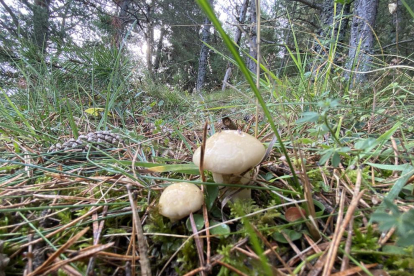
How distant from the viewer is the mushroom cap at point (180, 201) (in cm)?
72

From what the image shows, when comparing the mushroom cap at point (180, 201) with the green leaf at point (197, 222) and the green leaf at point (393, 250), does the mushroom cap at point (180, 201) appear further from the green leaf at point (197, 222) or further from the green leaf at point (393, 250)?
the green leaf at point (393, 250)

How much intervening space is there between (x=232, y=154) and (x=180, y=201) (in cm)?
25

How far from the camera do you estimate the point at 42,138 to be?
1.51 metres

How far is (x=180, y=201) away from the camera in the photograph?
0.73 metres

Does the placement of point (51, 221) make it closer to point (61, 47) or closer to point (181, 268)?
point (181, 268)

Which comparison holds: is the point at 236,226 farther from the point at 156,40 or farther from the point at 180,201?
the point at 156,40

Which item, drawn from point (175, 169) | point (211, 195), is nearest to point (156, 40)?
point (175, 169)

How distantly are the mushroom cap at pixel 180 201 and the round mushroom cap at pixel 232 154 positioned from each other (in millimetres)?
114

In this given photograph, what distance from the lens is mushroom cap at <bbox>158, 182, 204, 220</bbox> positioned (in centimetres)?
72

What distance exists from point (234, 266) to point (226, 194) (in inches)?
11.3

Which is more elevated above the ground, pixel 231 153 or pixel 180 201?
pixel 231 153

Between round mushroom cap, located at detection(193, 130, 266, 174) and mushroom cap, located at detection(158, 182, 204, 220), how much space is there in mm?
114

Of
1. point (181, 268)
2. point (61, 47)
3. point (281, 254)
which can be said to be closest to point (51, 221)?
point (181, 268)

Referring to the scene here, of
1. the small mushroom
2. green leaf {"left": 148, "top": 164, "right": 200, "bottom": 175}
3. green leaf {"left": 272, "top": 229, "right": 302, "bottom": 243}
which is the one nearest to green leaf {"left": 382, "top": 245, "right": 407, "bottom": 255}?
green leaf {"left": 272, "top": 229, "right": 302, "bottom": 243}
